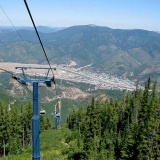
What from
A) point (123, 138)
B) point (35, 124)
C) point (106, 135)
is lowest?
point (106, 135)

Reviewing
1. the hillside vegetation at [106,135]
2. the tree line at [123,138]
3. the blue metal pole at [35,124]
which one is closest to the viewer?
the blue metal pole at [35,124]

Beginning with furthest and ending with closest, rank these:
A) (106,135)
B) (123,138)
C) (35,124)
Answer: (106,135), (123,138), (35,124)

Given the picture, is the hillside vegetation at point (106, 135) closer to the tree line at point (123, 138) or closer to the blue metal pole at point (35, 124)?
the tree line at point (123, 138)

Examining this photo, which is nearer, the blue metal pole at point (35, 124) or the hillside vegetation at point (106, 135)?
the blue metal pole at point (35, 124)

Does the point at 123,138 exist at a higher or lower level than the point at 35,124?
lower

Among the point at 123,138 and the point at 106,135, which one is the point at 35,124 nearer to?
the point at 123,138

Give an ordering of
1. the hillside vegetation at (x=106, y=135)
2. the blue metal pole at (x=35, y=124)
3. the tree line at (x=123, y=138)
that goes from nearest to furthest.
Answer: the blue metal pole at (x=35, y=124) < the tree line at (x=123, y=138) < the hillside vegetation at (x=106, y=135)

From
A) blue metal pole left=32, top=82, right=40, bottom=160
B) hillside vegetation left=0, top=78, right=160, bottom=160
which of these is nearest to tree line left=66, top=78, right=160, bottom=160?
hillside vegetation left=0, top=78, right=160, bottom=160

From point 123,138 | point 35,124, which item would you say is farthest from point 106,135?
point 35,124

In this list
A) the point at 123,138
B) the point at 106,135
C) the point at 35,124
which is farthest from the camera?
the point at 106,135

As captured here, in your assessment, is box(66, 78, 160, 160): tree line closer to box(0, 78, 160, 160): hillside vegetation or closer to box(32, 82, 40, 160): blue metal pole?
box(0, 78, 160, 160): hillside vegetation

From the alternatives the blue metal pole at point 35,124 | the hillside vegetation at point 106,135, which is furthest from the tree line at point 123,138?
the blue metal pole at point 35,124
